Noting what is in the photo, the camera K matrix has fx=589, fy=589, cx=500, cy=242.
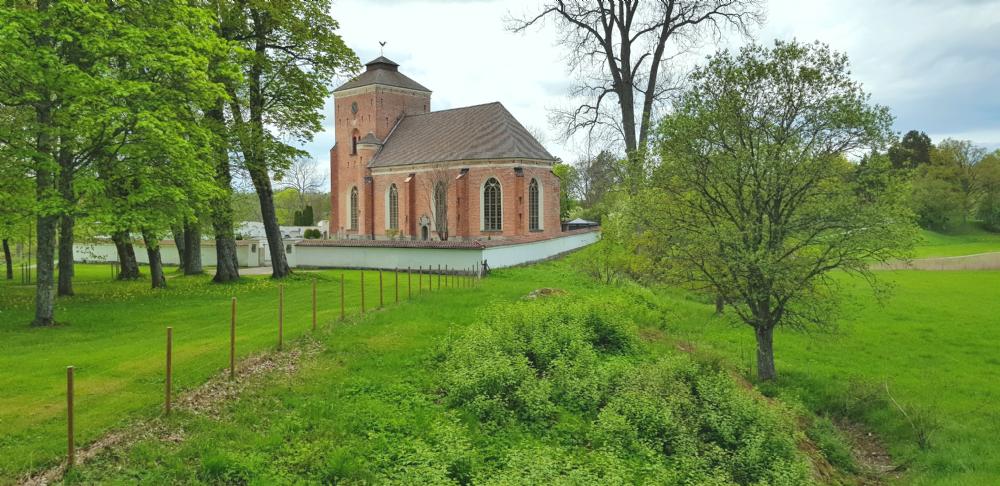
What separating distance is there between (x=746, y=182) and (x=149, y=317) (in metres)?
14.1

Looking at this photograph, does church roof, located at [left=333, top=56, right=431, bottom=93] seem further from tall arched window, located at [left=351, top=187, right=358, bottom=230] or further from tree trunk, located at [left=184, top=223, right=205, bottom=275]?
tree trunk, located at [left=184, top=223, right=205, bottom=275]

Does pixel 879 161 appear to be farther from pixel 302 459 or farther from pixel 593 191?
pixel 593 191

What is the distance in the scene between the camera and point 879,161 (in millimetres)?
10703

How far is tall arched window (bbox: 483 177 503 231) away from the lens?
39.6 metres

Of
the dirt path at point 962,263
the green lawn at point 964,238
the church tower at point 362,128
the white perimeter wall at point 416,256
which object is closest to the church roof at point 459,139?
the church tower at point 362,128

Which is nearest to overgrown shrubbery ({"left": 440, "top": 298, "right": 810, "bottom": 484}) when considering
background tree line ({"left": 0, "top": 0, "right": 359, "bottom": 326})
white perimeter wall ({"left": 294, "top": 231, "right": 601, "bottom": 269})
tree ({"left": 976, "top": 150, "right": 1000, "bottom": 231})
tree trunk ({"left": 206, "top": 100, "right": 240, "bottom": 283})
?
background tree line ({"left": 0, "top": 0, "right": 359, "bottom": 326})

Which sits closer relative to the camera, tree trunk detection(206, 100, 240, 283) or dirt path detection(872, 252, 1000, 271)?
tree trunk detection(206, 100, 240, 283)

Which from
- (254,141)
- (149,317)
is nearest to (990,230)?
(254,141)

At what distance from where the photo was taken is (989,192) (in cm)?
5703

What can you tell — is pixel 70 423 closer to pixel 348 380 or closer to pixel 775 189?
pixel 348 380

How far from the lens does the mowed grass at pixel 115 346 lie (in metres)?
6.86

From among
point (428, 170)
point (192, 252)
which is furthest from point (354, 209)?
point (192, 252)

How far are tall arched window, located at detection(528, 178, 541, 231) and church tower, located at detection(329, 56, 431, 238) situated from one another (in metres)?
12.6

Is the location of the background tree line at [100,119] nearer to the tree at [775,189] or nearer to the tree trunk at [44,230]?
the tree trunk at [44,230]
